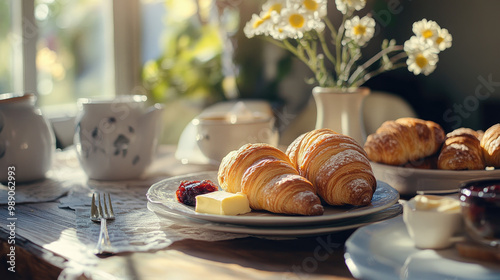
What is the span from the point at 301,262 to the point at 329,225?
0.27 feet

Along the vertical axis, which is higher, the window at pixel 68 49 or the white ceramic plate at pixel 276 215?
the window at pixel 68 49

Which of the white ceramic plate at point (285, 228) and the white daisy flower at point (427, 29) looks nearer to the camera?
the white ceramic plate at point (285, 228)

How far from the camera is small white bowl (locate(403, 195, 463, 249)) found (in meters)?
0.59

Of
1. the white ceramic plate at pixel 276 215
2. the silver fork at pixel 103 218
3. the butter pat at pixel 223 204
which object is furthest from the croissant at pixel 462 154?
the silver fork at pixel 103 218

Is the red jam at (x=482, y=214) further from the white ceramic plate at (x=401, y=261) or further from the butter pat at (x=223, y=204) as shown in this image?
the butter pat at (x=223, y=204)

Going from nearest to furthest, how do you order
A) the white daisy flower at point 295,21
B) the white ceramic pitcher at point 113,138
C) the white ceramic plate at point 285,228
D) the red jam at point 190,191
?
the white ceramic plate at point 285,228
the red jam at point 190,191
the white daisy flower at point 295,21
the white ceramic pitcher at point 113,138

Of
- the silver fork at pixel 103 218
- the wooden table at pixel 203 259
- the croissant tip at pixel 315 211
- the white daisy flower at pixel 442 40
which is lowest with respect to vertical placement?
the wooden table at pixel 203 259

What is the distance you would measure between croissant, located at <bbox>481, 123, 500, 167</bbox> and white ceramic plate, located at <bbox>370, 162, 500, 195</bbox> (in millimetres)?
48

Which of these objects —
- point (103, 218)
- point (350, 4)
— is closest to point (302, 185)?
point (103, 218)

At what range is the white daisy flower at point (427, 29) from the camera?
1.04m

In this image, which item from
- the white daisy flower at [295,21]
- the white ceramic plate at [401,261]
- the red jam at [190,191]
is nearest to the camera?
the white ceramic plate at [401,261]

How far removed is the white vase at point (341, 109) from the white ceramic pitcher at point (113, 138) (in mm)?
377

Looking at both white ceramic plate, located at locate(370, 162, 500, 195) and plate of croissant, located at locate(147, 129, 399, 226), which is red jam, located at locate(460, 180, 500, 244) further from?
white ceramic plate, located at locate(370, 162, 500, 195)

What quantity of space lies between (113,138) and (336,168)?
0.55 meters
